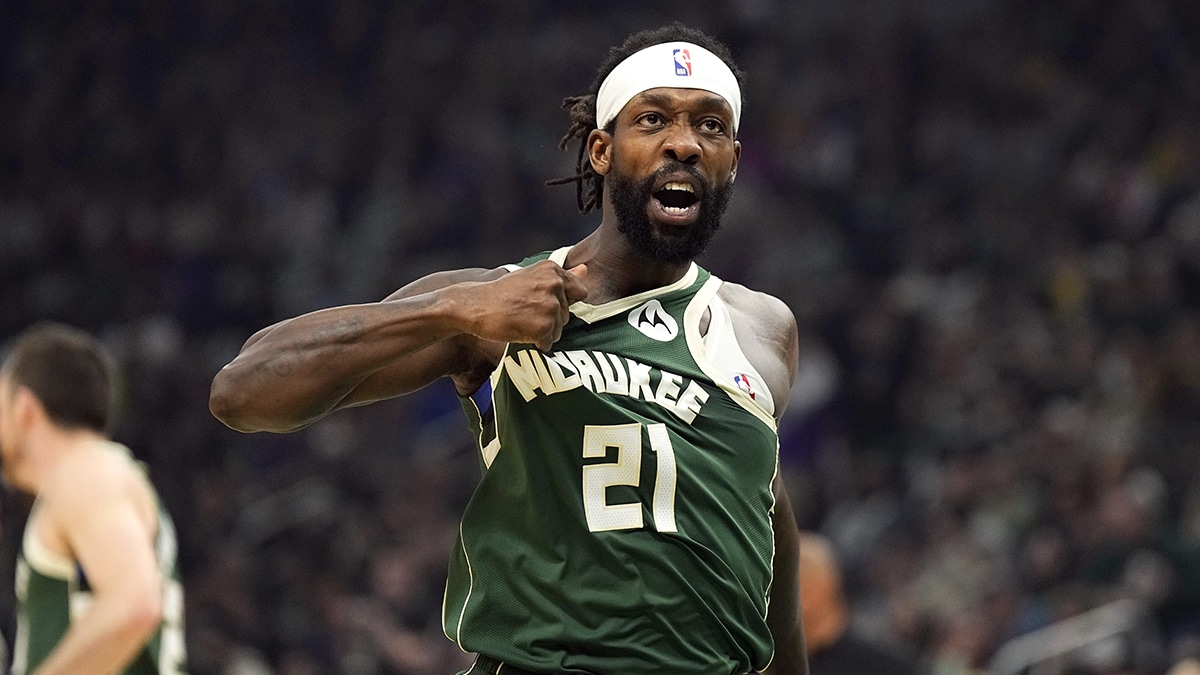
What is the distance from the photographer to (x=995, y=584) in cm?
994

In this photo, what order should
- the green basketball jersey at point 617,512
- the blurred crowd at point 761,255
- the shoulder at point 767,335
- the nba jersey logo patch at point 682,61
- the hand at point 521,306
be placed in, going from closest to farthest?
the hand at point 521,306, the green basketball jersey at point 617,512, the nba jersey logo patch at point 682,61, the shoulder at point 767,335, the blurred crowd at point 761,255

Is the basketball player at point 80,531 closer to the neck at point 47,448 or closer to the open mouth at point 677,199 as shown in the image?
the neck at point 47,448

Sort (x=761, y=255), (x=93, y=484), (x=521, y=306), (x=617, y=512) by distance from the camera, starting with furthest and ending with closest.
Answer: (x=761, y=255), (x=93, y=484), (x=617, y=512), (x=521, y=306)

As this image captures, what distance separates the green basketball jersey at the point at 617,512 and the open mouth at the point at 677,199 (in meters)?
0.24

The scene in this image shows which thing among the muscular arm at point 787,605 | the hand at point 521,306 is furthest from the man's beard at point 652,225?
the muscular arm at point 787,605

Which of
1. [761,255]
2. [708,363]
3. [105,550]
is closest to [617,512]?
[708,363]

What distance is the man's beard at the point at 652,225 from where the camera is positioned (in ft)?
12.2

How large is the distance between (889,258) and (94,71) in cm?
776

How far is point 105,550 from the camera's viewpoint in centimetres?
494

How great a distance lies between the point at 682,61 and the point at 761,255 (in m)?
9.51

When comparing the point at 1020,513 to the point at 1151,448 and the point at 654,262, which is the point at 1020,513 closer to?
the point at 1151,448

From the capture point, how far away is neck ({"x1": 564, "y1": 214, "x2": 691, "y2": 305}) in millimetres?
3779

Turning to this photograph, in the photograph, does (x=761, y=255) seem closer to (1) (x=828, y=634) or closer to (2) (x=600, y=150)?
(1) (x=828, y=634)

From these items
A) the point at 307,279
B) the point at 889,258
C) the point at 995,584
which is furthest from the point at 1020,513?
the point at 307,279
